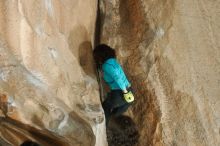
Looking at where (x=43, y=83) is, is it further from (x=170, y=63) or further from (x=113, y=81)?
(x=170, y=63)

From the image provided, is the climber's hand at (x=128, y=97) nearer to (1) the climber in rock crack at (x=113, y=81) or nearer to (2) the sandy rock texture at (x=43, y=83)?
(1) the climber in rock crack at (x=113, y=81)

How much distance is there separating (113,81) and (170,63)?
0.76 m

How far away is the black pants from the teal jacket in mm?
94

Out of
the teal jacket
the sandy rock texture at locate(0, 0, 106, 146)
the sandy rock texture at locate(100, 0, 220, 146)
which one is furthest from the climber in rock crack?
the sandy rock texture at locate(100, 0, 220, 146)

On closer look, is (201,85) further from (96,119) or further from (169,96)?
(96,119)

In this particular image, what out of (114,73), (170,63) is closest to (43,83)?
(114,73)

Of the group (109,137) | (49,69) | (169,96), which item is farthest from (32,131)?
(169,96)

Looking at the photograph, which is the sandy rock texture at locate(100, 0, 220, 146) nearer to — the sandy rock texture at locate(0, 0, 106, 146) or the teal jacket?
the teal jacket

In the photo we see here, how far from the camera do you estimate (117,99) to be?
165 inches

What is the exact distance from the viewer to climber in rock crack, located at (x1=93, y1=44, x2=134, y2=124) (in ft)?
13.3

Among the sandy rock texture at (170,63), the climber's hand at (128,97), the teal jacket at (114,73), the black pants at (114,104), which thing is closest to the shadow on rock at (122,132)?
the sandy rock texture at (170,63)

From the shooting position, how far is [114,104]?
4.22 meters

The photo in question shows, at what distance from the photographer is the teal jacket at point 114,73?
4.04 metres

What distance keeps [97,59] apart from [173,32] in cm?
99
